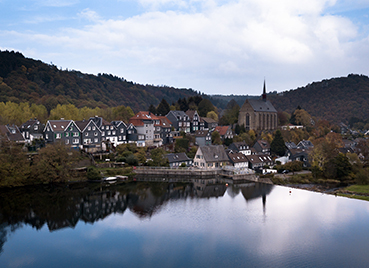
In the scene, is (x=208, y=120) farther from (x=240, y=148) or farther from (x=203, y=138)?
(x=240, y=148)

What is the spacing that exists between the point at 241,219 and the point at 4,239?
18744mm

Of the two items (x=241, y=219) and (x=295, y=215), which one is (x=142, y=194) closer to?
(x=241, y=219)

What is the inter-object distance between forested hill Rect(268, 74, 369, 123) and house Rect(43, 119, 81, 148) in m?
87.3

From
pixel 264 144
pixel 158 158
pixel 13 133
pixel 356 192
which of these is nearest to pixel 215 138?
pixel 264 144

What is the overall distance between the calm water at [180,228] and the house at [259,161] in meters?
10.2

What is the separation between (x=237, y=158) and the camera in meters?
46.4

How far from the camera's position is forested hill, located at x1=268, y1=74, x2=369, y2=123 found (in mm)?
109500

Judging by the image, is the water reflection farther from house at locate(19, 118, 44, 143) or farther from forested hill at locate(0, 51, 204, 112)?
forested hill at locate(0, 51, 204, 112)

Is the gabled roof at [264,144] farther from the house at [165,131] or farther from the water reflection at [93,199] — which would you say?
the house at [165,131]

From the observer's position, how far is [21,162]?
36125 millimetres

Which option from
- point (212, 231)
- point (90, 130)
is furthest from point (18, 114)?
point (212, 231)

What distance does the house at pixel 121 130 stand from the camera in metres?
50.5

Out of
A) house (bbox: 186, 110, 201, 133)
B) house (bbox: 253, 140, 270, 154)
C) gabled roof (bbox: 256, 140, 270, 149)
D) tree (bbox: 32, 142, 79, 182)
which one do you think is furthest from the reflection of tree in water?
house (bbox: 186, 110, 201, 133)

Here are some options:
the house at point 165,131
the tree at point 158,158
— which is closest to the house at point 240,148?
the house at point 165,131
